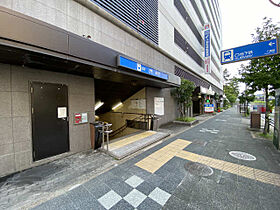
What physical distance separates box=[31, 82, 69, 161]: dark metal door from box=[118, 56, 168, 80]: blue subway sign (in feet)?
7.76

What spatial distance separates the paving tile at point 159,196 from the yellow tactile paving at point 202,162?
751 millimetres

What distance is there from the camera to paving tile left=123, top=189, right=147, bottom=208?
2.24m

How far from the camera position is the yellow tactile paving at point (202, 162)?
300cm

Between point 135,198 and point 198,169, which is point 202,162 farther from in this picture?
point 135,198

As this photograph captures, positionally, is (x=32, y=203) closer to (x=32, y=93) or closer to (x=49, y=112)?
(x=49, y=112)

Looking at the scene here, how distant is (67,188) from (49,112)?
2.51m

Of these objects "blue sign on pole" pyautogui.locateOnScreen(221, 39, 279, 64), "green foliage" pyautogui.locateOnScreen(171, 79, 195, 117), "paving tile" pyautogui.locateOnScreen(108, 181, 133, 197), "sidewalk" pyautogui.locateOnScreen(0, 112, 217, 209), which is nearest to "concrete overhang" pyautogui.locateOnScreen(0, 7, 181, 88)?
"sidewalk" pyautogui.locateOnScreen(0, 112, 217, 209)

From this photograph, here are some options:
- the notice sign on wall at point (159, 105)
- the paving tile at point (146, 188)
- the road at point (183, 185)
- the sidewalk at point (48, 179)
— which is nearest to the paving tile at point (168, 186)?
the road at point (183, 185)

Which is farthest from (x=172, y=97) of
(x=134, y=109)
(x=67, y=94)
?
(x=67, y=94)

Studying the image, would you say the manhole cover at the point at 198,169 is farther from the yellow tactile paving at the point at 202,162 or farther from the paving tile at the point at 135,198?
the paving tile at the point at 135,198

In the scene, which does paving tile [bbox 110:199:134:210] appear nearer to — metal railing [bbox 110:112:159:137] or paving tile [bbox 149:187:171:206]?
paving tile [bbox 149:187:171:206]

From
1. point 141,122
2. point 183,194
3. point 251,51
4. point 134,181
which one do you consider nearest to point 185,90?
point 251,51

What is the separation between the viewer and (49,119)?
12.5ft

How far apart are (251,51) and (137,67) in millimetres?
5675
